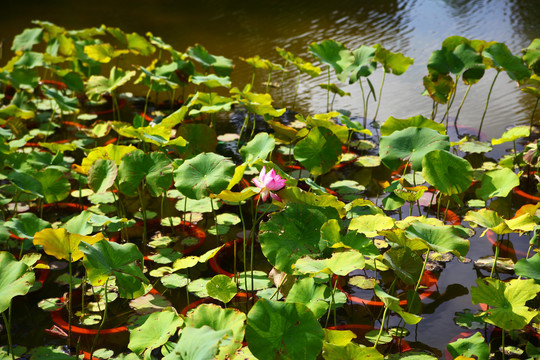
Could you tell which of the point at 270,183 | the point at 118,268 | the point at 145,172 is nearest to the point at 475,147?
the point at 270,183

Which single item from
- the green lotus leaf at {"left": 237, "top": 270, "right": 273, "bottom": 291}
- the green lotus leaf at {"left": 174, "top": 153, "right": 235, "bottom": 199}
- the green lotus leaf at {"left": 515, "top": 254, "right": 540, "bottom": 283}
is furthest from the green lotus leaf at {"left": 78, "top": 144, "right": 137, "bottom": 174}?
the green lotus leaf at {"left": 515, "top": 254, "right": 540, "bottom": 283}

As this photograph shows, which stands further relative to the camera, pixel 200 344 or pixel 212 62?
pixel 212 62

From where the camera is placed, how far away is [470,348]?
1.22 meters

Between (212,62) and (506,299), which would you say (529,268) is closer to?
(506,299)

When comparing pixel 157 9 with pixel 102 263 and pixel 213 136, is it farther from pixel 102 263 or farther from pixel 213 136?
pixel 102 263

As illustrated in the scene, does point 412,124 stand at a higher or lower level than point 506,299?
higher

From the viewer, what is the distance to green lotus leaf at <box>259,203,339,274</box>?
1356 millimetres

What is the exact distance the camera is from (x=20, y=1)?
4.84 m

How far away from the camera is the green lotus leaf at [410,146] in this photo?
1.70 metres

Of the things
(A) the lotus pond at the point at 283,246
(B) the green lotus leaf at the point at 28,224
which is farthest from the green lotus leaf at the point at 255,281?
(B) the green lotus leaf at the point at 28,224

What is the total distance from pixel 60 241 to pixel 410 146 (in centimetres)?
103

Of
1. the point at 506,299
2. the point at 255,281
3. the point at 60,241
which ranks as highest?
the point at 60,241

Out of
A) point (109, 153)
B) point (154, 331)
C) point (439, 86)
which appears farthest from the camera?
point (439, 86)

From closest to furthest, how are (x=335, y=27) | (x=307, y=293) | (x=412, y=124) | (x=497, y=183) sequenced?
(x=307, y=293)
(x=497, y=183)
(x=412, y=124)
(x=335, y=27)
